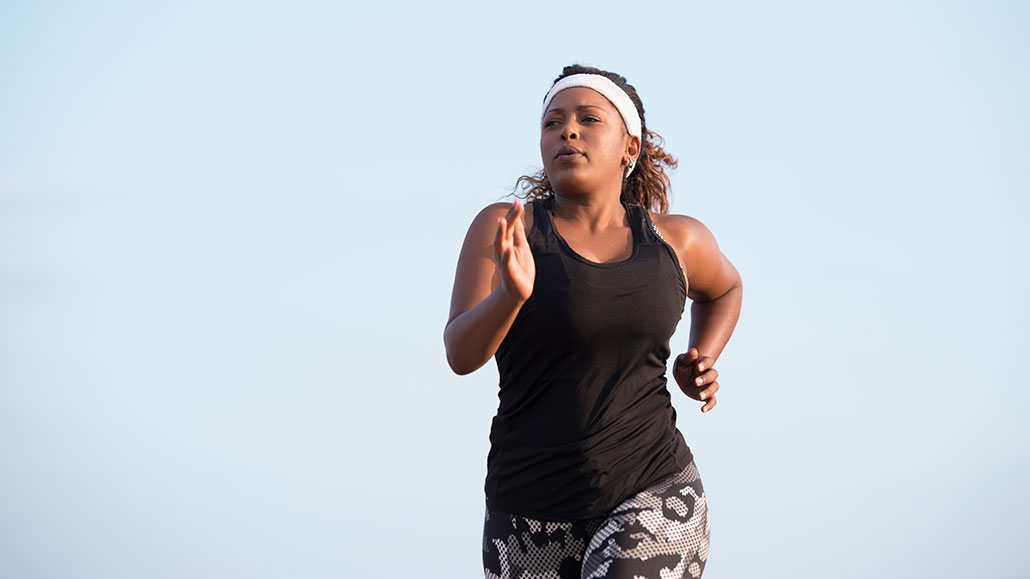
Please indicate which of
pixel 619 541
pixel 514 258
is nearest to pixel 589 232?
pixel 514 258

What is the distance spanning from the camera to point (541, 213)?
4.02 meters

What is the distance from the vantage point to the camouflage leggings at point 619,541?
11.6ft

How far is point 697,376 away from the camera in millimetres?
4098

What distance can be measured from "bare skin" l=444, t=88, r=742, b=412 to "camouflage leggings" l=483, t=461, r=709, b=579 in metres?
0.50

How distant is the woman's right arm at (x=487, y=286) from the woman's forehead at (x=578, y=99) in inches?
19.4

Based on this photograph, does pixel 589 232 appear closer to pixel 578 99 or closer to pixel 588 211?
pixel 588 211

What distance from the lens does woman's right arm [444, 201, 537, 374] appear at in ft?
10.8

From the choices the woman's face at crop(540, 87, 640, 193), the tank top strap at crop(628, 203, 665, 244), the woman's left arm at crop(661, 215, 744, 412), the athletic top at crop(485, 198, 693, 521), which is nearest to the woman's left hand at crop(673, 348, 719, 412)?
the woman's left arm at crop(661, 215, 744, 412)

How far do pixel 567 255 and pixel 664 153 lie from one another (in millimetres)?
1107

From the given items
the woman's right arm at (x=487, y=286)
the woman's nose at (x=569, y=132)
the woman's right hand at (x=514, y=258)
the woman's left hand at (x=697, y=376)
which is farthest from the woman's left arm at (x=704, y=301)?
the woman's right hand at (x=514, y=258)

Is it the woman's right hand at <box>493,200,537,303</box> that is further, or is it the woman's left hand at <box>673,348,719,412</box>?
the woman's left hand at <box>673,348,719,412</box>

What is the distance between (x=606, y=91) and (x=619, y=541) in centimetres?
167

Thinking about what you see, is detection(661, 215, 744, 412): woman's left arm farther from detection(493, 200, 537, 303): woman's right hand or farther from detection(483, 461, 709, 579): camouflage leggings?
detection(493, 200, 537, 303): woman's right hand

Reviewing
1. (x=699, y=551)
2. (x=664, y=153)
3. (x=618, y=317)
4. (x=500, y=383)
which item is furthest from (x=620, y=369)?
(x=664, y=153)
